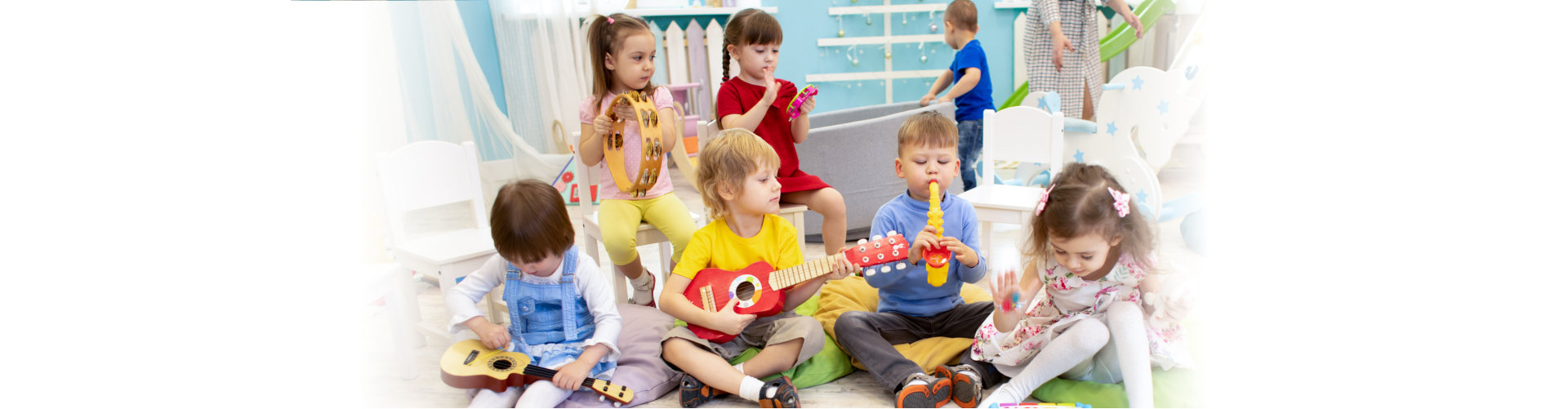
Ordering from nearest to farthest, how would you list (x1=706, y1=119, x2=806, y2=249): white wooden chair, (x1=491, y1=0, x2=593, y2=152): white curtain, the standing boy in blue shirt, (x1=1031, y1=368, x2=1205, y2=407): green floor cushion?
(x1=1031, y1=368, x2=1205, y2=407): green floor cushion → (x1=706, y1=119, x2=806, y2=249): white wooden chair → the standing boy in blue shirt → (x1=491, y1=0, x2=593, y2=152): white curtain

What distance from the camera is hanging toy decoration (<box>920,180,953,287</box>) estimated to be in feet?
4.59

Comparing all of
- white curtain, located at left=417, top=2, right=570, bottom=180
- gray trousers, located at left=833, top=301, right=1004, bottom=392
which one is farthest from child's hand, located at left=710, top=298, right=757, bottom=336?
white curtain, located at left=417, top=2, right=570, bottom=180

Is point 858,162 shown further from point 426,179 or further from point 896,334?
point 426,179

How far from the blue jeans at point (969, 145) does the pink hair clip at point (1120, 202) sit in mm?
1628

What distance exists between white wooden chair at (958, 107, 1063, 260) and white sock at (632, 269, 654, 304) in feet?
2.66

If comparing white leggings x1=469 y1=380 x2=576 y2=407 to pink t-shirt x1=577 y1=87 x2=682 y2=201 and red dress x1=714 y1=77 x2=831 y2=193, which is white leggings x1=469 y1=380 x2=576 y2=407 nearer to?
pink t-shirt x1=577 y1=87 x2=682 y2=201

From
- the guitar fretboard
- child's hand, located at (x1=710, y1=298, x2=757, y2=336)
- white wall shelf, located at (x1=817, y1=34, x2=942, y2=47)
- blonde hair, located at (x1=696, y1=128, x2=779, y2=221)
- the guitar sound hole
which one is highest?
white wall shelf, located at (x1=817, y1=34, x2=942, y2=47)

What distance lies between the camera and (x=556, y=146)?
352 centimetres

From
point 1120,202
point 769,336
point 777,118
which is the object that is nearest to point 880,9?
point 777,118

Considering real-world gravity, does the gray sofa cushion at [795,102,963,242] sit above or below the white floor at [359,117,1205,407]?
above

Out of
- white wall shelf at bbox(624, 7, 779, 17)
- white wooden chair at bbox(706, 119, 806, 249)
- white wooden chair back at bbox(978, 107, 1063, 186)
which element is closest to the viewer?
white wooden chair at bbox(706, 119, 806, 249)

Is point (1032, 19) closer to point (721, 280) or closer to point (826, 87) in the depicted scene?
point (826, 87)

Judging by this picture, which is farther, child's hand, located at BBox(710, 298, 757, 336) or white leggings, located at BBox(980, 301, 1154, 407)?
child's hand, located at BBox(710, 298, 757, 336)

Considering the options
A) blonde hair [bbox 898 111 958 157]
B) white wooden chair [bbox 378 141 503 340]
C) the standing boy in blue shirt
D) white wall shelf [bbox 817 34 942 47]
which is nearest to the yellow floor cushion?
blonde hair [bbox 898 111 958 157]
